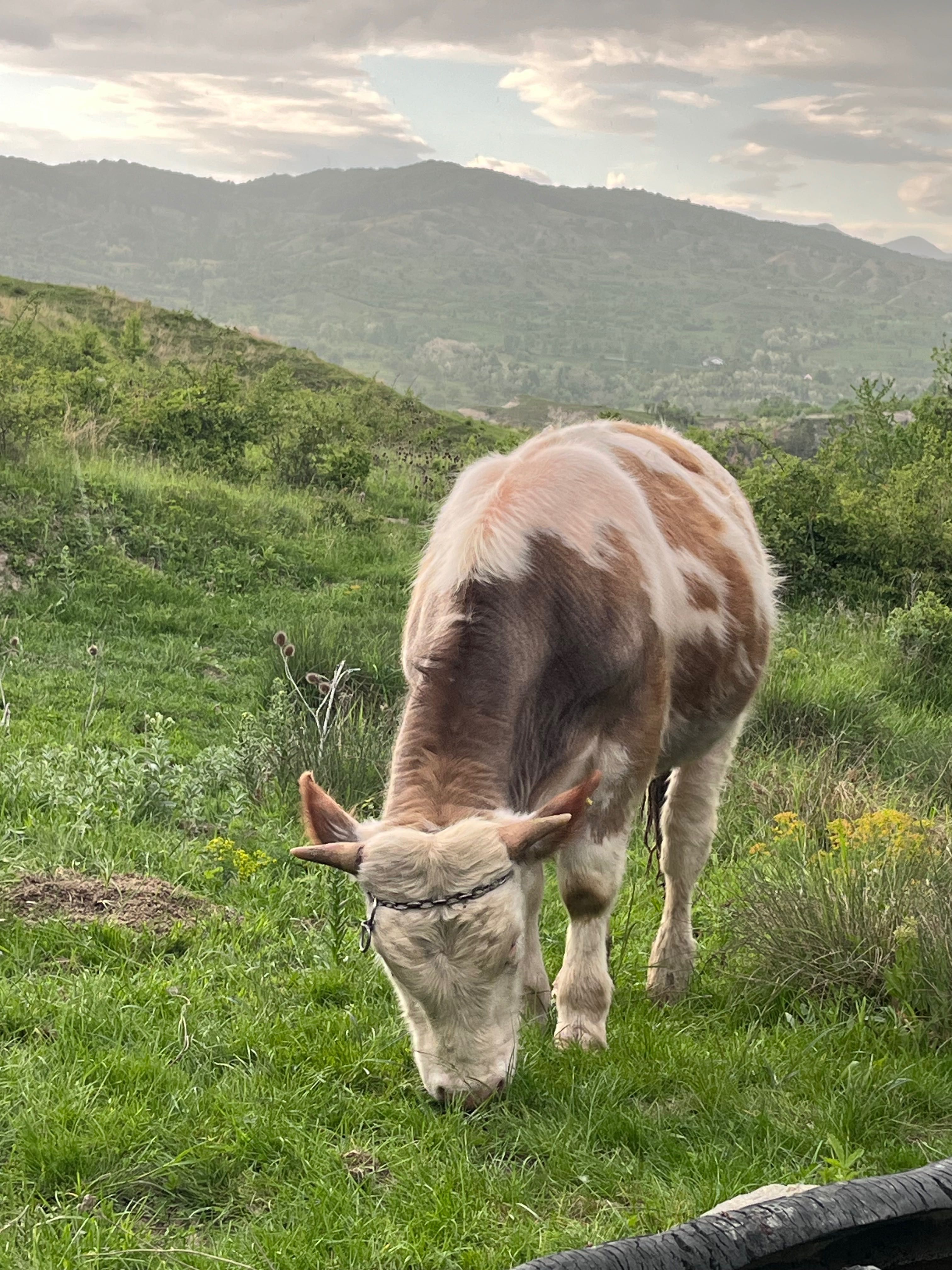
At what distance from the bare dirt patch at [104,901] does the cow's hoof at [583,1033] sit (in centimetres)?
168

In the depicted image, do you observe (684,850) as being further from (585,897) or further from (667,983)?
(585,897)

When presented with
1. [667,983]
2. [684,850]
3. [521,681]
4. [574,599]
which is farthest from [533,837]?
[684,850]

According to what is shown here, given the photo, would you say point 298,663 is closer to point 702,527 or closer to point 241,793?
point 241,793

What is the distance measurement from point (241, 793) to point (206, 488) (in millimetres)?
7512

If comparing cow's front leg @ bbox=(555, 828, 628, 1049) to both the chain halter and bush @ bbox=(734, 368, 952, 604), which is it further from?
bush @ bbox=(734, 368, 952, 604)

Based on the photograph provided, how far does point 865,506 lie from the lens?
12.9 metres

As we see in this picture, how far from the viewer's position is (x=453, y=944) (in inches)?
128

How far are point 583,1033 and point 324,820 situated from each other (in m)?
1.43

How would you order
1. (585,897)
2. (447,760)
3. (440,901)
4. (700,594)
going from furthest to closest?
(700,594), (585,897), (447,760), (440,901)

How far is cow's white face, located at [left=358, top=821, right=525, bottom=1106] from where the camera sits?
127 inches

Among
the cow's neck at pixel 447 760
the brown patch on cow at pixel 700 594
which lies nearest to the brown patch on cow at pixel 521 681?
the cow's neck at pixel 447 760

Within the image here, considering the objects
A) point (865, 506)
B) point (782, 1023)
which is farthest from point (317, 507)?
point (782, 1023)

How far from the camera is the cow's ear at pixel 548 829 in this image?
3271 mm

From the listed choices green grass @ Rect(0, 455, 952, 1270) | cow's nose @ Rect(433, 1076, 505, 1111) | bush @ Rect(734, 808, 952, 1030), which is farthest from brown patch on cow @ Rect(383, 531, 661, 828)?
bush @ Rect(734, 808, 952, 1030)
